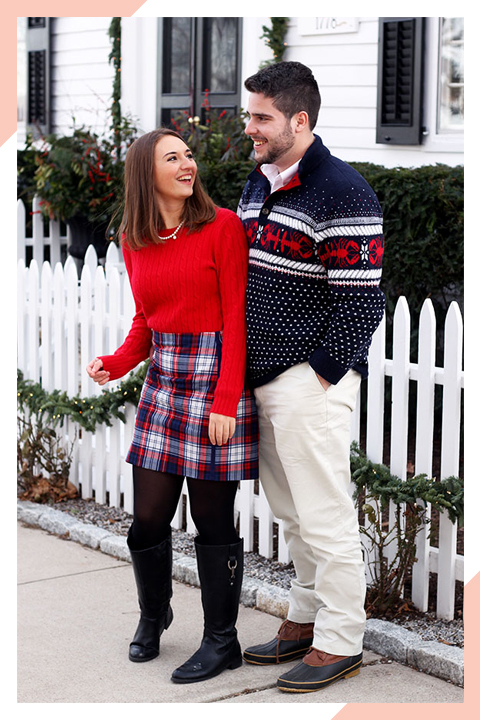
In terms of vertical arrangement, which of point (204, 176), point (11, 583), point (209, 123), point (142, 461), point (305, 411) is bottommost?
point (11, 583)

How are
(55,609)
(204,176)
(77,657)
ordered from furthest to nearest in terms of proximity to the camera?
(204,176)
(55,609)
(77,657)

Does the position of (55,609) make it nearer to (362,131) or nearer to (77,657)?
(77,657)

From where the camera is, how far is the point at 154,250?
10.9ft

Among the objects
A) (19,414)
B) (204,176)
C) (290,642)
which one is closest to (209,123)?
(204,176)

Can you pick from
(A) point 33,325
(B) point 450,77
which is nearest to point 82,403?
(A) point 33,325

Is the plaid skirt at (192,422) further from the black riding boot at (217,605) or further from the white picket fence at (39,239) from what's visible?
the white picket fence at (39,239)

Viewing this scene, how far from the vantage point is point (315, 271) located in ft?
10.2

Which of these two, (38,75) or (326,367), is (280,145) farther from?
(38,75)

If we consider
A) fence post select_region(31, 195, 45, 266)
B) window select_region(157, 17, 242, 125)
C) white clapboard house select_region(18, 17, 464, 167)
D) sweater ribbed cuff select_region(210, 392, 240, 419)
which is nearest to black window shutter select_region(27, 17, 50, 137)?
white clapboard house select_region(18, 17, 464, 167)

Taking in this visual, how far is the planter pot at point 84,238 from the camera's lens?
8742 mm

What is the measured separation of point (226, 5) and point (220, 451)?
1448 mm

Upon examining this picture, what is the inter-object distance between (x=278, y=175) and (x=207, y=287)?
0.44m

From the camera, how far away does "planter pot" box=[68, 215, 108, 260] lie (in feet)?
28.7

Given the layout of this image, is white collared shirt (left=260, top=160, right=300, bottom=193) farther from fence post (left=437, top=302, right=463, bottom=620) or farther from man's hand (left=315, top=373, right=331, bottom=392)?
fence post (left=437, top=302, right=463, bottom=620)
